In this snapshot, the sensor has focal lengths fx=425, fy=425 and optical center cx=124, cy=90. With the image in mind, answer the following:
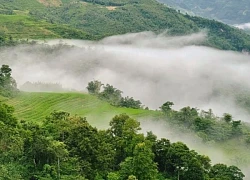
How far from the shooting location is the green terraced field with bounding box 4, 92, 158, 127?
61.4m

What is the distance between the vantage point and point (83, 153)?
33656 mm

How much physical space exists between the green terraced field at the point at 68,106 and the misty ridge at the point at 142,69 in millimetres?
20761

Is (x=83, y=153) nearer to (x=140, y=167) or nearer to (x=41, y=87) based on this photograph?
(x=140, y=167)

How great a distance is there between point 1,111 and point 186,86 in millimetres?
120195

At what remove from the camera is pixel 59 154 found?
30.8 meters

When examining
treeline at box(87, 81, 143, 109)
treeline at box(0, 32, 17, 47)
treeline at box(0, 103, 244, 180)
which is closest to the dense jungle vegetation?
treeline at box(0, 103, 244, 180)

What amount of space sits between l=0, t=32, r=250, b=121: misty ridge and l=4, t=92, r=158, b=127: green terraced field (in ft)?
68.1

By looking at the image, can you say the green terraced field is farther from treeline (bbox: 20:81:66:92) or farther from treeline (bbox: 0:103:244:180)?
treeline (bbox: 0:103:244:180)

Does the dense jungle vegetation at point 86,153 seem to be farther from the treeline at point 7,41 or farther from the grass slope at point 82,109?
the treeline at point 7,41

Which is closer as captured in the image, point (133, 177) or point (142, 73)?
point (133, 177)

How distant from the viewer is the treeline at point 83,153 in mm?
30250

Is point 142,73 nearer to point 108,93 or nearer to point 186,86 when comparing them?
point 186,86

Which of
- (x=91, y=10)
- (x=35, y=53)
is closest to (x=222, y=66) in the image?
(x=91, y=10)

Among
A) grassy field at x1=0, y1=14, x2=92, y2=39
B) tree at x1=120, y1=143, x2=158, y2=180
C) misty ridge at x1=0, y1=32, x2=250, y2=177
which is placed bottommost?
tree at x1=120, y1=143, x2=158, y2=180
